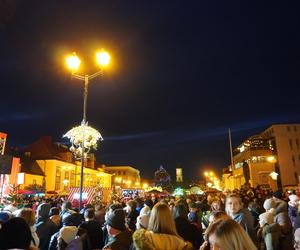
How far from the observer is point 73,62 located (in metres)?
13.8

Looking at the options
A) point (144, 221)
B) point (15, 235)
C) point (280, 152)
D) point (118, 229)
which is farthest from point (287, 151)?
point (15, 235)

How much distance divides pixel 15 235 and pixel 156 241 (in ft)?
5.51

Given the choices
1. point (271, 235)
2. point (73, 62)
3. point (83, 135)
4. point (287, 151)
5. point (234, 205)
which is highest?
point (287, 151)

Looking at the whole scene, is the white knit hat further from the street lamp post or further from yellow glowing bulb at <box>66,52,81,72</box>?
yellow glowing bulb at <box>66,52,81,72</box>

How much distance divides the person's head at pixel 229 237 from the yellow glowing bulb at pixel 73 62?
40.7ft

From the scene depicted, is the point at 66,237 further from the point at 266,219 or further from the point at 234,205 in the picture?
the point at 266,219

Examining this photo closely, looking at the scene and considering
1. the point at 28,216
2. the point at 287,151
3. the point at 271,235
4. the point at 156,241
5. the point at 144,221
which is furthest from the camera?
the point at 287,151

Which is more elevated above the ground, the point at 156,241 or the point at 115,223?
the point at 115,223

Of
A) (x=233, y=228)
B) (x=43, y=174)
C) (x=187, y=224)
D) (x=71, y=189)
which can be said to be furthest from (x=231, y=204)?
(x=43, y=174)

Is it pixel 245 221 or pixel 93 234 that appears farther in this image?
pixel 93 234

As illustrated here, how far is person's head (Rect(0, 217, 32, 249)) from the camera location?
3404mm

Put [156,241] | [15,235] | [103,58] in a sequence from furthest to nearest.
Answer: [103,58] → [156,241] → [15,235]

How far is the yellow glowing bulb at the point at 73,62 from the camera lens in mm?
13836

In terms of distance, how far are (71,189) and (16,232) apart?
1621 cm
